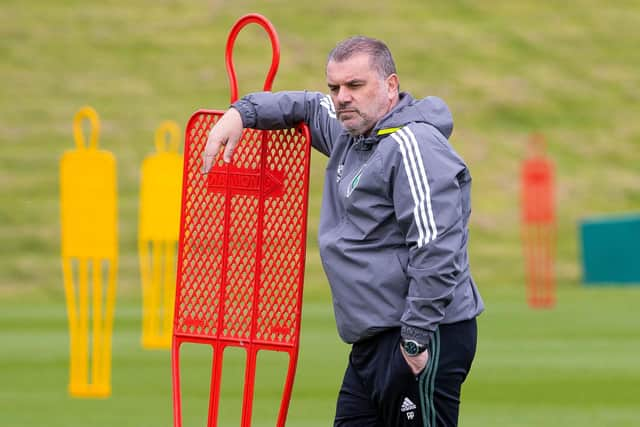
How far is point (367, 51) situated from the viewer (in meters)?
4.47

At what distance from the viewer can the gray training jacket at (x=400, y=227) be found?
14.1 feet

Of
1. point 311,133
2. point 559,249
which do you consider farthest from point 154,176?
point 559,249

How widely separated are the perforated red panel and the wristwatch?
72 centimetres

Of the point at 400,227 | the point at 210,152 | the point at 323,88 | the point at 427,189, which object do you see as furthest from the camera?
the point at 323,88

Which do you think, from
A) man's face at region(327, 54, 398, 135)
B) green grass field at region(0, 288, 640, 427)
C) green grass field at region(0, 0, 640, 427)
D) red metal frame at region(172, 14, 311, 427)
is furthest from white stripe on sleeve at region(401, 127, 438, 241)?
green grass field at region(0, 0, 640, 427)

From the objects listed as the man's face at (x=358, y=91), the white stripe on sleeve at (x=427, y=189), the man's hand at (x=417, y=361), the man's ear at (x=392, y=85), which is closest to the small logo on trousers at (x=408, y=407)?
the man's hand at (x=417, y=361)

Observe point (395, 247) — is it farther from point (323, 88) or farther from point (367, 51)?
point (323, 88)

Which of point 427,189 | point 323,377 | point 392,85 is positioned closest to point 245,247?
point 392,85

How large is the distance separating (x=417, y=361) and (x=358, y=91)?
2.88 feet

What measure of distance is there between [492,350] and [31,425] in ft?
18.0

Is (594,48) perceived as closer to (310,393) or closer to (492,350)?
(492,350)

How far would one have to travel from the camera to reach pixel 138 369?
11.1m

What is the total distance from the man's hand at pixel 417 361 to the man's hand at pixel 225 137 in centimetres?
98

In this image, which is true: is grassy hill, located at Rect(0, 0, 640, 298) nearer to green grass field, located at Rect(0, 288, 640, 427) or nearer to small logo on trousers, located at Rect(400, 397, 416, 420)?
green grass field, located at Rect(0, 288, 640, 427)
